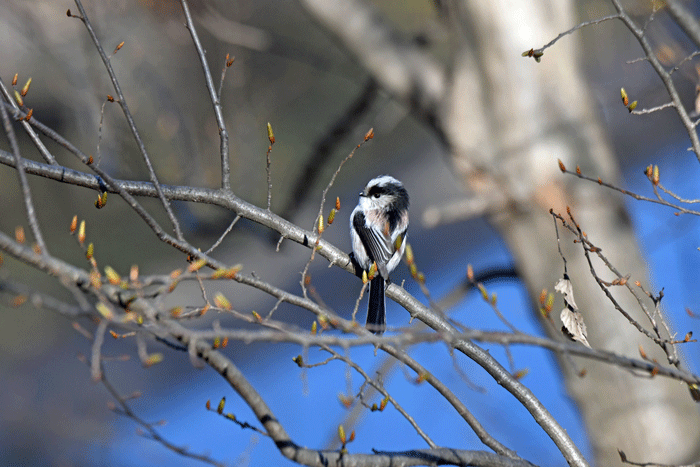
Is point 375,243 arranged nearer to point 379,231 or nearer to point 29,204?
point 379,231

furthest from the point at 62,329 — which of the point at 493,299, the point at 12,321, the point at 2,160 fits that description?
the point at 493,299

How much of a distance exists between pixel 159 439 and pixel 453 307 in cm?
486

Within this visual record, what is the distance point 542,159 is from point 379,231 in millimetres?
2046

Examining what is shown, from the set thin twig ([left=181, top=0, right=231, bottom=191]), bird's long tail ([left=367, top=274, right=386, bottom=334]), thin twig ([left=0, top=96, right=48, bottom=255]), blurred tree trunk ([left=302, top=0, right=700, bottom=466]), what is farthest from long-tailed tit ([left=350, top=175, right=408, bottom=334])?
thin twig ([left=0, top=96, right=48, bottom=255])

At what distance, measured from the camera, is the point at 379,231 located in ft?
12.8

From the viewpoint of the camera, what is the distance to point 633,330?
472cm

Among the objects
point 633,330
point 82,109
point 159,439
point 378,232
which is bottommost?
point 159,439

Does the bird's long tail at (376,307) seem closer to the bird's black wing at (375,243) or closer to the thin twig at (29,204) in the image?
the bird's black wing at (375,243)

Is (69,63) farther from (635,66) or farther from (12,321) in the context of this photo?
(635,66)

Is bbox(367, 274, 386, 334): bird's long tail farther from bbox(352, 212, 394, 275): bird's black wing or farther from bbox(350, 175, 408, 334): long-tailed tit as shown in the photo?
bbox(352, 212, 394, 275): bird's black wing

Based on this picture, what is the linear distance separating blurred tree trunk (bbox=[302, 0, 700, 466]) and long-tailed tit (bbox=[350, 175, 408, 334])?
0.87 m

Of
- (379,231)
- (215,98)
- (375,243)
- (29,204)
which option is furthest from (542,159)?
(29,204)

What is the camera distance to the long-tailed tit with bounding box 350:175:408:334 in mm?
3328

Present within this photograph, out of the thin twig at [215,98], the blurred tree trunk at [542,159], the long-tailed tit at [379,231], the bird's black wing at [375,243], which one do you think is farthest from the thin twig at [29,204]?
the blurred tree trunk at [542,159]
